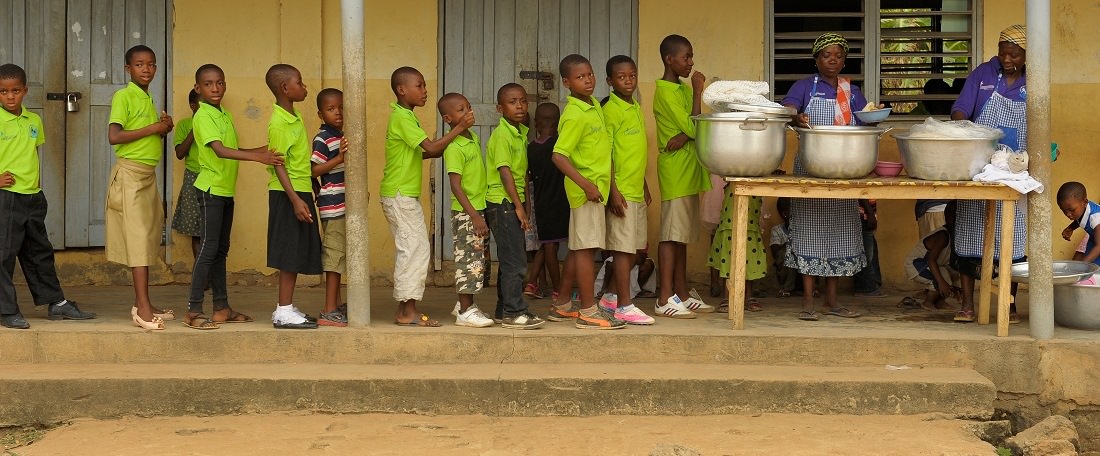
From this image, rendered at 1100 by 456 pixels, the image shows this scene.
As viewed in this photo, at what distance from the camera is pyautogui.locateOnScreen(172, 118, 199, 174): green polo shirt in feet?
24.1

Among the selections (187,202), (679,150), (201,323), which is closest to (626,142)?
(679,150)

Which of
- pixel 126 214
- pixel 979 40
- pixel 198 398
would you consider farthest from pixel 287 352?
pixel 979 40

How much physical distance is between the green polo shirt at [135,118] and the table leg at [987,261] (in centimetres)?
434

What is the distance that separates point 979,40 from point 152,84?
528 centimetres

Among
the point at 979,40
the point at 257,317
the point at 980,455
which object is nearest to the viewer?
the point at 980,455

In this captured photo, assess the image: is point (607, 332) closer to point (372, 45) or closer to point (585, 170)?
point (585, 170)

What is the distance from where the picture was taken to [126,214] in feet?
21.0

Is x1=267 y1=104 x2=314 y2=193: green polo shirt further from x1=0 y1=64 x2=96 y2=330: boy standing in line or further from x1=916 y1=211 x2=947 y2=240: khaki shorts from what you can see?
x1=916 y1=211 x2=947 y2=240: khaki shorts

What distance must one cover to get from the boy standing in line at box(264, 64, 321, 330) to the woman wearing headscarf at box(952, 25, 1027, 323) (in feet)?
11.3

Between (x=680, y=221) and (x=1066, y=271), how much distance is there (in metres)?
2.04

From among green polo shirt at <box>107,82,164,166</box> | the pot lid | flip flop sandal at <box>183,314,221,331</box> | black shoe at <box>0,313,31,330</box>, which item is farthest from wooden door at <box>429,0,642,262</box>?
black shoe at <box>0,313,31,330</box>

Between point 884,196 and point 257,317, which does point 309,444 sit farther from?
point 884,196

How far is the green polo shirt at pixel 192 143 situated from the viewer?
289 inches

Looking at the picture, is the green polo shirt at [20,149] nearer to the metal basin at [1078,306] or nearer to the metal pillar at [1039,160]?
the metal pillar at [1039,160]
